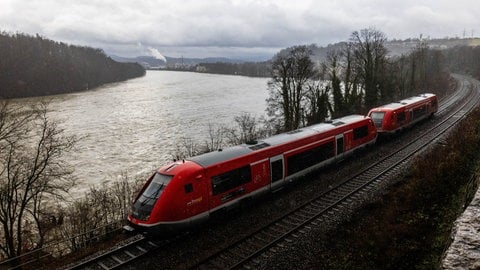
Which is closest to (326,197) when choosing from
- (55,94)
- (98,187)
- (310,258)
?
(310,258)

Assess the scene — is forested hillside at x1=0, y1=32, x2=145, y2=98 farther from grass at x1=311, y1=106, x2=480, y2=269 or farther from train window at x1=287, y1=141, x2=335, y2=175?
grass at x1=311, y1=106, x2=480, y2=269

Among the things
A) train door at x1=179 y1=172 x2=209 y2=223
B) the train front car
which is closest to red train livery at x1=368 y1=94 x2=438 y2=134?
train door at x1=179 y1=172 x2=209 y2=223

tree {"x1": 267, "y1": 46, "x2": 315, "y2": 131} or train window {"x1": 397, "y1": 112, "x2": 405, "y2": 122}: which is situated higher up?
tree {"x1": 267, "y1": 46, "x2": 315, "y2": 131}

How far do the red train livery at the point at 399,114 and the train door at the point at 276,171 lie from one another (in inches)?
541

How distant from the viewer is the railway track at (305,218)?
12.1m

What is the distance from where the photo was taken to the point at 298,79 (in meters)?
40.2

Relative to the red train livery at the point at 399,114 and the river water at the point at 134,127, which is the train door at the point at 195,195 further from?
the red train livery at the point at 399,114

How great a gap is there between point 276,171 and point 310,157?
10.1ft

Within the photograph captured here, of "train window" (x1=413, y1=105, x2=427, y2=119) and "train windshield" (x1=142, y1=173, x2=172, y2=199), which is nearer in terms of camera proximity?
"train windshield" (x1=142, y1=173, x2=172, y2=199)

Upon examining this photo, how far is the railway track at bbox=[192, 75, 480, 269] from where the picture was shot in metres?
12.1

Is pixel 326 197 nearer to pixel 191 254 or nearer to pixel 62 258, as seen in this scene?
pixel 191 254

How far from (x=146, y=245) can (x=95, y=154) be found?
1050 inches

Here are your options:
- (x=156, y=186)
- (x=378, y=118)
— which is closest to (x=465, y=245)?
→ (x=156, y=186)

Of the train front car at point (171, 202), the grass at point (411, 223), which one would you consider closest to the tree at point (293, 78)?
the grass at point (411, 223)
